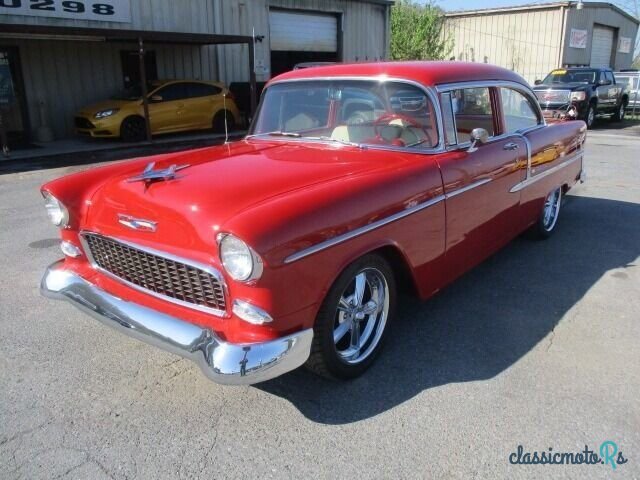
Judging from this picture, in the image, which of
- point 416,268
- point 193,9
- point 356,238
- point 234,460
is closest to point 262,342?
point 234,460

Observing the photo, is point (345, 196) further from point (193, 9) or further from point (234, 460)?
point (193, 9)

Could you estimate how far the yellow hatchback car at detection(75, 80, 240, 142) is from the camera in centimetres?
1280

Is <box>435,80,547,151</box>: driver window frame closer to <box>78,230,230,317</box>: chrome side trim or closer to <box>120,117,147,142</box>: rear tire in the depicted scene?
<box>78,230,230,317</box>: chrome side trim

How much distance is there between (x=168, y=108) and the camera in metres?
13.6

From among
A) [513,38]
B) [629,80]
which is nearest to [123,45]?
[629,80]

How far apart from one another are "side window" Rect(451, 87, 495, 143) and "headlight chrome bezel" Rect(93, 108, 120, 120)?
1065cm

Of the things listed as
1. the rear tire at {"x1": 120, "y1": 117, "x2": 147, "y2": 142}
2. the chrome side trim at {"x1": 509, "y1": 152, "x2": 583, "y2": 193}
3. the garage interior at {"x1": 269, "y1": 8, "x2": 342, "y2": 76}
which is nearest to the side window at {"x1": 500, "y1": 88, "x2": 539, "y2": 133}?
the chrome side trim at {"x1": 509, "y1": 152, "x2": 583, "y2": 193}

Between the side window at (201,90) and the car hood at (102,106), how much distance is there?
1547 millimetres

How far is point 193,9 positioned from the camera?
15070 mm

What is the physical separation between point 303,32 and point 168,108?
6600 mm

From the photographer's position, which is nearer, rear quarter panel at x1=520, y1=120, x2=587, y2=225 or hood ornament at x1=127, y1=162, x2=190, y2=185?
hood ornament at x1=127, y1=162, x2=190, y2=185

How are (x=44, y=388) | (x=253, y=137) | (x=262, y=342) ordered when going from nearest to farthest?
1. (x=262, y=342)
2. (x=44, y=388)
3. (x=253, y=137)

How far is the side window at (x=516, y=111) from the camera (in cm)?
437

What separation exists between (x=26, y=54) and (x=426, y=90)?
12.4 m
